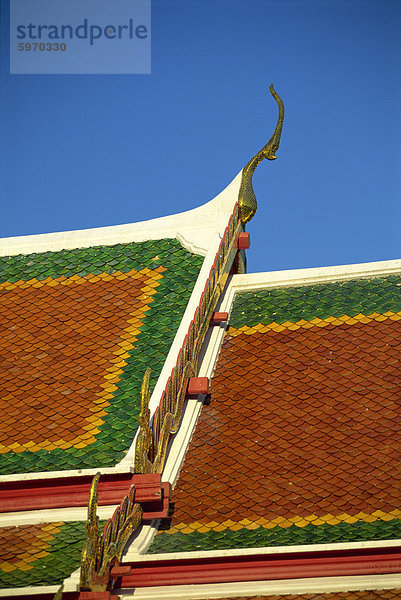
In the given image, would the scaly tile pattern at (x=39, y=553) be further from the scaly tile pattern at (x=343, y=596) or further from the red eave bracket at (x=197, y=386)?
the red eave bracket at (x=197, y=386)

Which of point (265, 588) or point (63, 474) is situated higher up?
point (63, 474)

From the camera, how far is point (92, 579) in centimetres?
859

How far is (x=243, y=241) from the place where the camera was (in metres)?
14.5

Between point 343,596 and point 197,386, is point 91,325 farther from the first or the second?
point 343,596

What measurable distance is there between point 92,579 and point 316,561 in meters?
1.91

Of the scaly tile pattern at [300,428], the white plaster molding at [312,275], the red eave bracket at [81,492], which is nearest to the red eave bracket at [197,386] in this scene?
the scaly tile pattern at [300,428]

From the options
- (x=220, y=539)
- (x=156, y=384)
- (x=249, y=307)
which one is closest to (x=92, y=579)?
(x=220, y=539)

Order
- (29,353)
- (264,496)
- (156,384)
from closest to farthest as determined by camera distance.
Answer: (264,496) → (156,384) → (29,353)

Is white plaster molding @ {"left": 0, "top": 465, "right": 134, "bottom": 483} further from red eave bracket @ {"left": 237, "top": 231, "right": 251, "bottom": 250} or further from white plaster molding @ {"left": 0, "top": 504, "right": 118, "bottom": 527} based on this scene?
red eave bracket @ {"left": 237, "top": 231, "right": 251, "bottom": 250}

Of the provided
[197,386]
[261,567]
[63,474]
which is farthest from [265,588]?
[197,386]

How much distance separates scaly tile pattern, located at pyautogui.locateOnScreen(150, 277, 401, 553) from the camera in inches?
383

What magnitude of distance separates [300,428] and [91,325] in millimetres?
3057

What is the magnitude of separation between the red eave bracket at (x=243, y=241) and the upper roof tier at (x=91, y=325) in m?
0.40

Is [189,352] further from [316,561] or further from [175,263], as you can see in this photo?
[316,561]
